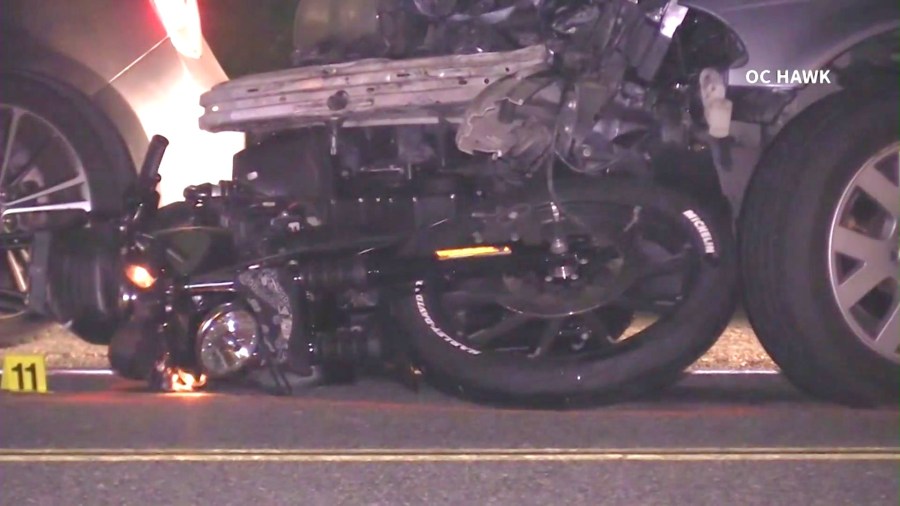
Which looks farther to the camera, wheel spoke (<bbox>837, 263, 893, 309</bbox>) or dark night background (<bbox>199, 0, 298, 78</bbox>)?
dark night background (<bbox>199, 0, 298, 78</bbox>)

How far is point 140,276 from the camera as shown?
12.8ft

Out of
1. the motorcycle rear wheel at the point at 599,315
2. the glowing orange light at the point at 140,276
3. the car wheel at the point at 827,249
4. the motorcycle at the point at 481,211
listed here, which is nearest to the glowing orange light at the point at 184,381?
the motorcycle at the point at 481,211

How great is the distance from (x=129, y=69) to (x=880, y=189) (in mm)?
2589

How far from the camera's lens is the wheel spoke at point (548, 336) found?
3.73 m

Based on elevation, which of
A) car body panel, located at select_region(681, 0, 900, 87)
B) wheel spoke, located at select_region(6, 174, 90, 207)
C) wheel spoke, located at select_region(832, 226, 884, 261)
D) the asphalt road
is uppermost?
car body panel, located at select_region(681, 0, 900, 87)

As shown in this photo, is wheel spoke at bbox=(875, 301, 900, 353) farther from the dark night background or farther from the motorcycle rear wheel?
the dark night background

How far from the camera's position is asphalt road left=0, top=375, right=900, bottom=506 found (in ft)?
9.48

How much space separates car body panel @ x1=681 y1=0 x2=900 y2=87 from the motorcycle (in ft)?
0.03

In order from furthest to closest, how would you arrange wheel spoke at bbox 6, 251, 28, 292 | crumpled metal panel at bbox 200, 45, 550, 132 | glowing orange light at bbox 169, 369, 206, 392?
A: wheel spoke at bbox 6, 251, 28, 292 → glowing orange light at bbox 169, 369, 206, 392 → crumpled metal panel at bbox 200, 45, 550, 132

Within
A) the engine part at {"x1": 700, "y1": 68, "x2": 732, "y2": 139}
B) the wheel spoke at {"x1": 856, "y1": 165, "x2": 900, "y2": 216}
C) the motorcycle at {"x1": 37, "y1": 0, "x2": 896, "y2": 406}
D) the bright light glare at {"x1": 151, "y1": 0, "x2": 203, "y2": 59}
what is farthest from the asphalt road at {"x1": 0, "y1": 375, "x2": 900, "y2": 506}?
the bright light glare at {"x1": 151, "y1": 0, "x2": 203, "y2": 59}

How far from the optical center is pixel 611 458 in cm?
310

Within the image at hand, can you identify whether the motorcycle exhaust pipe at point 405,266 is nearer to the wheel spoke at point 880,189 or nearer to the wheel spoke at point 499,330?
the wheel spoke at point 499,330

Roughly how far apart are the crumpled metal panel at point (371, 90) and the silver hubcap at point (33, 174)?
871 mm

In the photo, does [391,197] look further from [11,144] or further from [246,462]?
[11,144]
